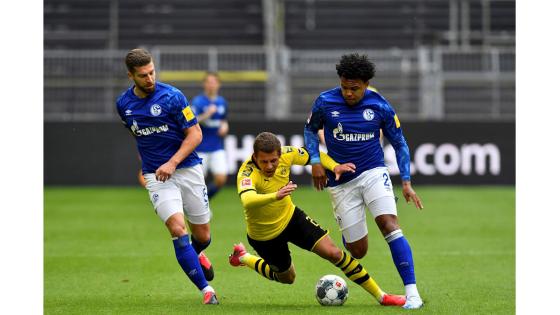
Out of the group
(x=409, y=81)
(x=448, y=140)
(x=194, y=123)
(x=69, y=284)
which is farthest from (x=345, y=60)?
(x=409, y=81)

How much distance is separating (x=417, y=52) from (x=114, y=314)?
17.6 meters

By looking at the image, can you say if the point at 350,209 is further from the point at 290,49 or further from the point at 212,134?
the point at 290,49

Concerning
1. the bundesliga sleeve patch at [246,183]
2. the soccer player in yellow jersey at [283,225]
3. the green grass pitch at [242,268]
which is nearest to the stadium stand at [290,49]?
the green grass pitch at [242,268]

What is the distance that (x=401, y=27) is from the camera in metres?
28.4

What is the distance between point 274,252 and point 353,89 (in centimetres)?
161

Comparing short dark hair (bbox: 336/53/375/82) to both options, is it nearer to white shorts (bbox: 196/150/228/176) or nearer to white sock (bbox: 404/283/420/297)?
white sock (bbox: 404/283/420/297)

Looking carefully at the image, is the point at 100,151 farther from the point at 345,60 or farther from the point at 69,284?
the point at 345,60

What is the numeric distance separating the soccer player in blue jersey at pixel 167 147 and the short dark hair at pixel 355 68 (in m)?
1.44

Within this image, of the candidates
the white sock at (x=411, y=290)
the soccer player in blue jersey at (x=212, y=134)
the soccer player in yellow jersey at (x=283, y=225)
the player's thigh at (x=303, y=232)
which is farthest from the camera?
the soccer player in blue jersey at (x=212, y=134)

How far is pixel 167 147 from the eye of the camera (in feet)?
29.6

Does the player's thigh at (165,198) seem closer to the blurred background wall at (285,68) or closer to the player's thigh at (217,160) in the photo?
the player's thigh at (217,160)

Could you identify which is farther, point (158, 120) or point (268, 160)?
point (158, 120)

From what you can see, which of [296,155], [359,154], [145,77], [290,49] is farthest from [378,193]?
[290,49]

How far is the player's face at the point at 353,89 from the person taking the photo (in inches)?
338
